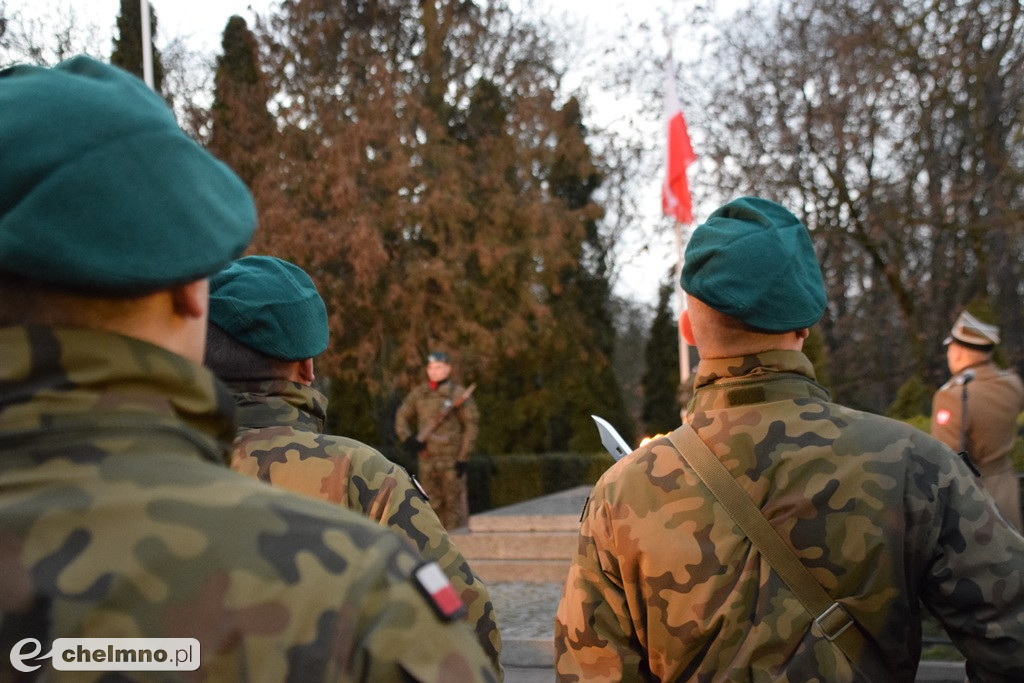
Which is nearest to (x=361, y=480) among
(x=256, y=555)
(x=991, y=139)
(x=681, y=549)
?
(x=681, y=549)

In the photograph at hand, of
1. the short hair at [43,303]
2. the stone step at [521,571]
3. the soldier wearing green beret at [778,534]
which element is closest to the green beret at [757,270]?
the soldier wearing green beret at [778,534]

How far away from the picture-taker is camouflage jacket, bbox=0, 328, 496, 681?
103cm

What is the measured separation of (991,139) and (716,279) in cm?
1571

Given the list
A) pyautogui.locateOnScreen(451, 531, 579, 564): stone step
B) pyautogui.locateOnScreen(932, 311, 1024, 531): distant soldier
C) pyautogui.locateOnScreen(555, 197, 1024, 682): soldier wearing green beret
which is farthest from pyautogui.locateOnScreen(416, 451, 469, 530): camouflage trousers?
pyautogui.locateOnScreen(555, 197, 1024, 682): soldier wearing green beret

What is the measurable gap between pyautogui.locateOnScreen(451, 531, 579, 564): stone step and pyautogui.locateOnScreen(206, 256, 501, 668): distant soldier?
25.6ft

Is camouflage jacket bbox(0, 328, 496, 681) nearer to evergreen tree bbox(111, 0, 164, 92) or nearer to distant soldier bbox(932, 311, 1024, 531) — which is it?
distant soldier bbox(932, 311, 1024, 531)

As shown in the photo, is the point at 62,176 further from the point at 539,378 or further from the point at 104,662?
the point at 539,378

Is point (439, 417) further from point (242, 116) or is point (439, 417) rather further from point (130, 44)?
point (130, 44)

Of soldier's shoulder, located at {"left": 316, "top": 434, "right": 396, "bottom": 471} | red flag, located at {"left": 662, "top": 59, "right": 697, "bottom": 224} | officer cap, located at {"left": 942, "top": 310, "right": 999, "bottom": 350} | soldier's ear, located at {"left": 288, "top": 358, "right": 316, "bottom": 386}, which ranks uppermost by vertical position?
red flag, located at {"left": 662, "top": 59, "right": 697, "bottom": 224}

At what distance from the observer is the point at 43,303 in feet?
3.71

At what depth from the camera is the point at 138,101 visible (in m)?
1.16

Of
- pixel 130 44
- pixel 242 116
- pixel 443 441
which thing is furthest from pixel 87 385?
pixel 130 44

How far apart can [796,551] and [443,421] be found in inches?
406

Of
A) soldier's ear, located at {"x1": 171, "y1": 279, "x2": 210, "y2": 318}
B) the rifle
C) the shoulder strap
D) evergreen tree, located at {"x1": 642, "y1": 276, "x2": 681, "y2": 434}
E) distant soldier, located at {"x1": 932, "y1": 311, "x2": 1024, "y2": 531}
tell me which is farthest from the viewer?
evergreen tree, located at {"x1": 642, "y1": 276, "x2": 681, "y2": 434}
